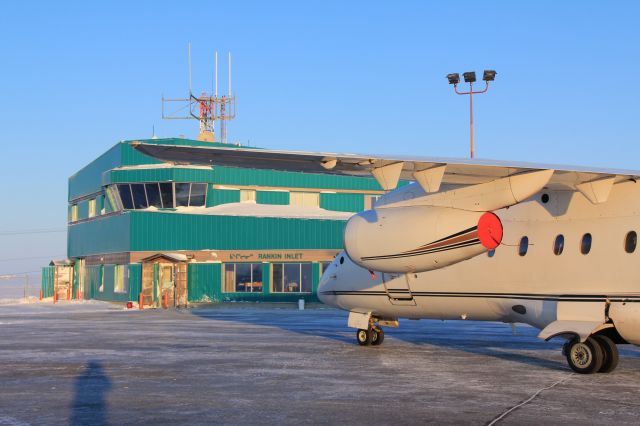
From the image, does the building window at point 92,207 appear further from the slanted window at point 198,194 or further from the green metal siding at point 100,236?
the slanted window at point 198,194

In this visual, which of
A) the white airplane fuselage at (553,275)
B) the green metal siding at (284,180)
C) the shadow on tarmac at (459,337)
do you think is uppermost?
the green metal siding at (284,180)

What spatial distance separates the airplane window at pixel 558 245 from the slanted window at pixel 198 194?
3767cm

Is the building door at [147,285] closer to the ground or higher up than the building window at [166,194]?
closer to the ground

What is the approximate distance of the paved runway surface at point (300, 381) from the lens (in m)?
10.8

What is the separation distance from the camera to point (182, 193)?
5025 cm

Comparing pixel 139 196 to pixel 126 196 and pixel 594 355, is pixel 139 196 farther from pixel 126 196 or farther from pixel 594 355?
pixel 594 355

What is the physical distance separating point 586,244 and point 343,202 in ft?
138

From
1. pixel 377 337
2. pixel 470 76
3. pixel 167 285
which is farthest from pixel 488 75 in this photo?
pixel 167 285

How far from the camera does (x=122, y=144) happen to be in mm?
50969

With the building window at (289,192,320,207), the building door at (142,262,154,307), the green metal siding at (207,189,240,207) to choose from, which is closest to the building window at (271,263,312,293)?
the green metal siding at (207,189,240,207)

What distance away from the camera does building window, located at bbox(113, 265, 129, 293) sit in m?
50.2

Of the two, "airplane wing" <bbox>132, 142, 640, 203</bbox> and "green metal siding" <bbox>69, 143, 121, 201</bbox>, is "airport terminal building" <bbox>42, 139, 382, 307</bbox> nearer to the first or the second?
"green metal siding" <bbox>69, 143, 121, 201</bbox>

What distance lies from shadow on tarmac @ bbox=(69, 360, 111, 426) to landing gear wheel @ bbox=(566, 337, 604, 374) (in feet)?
28.1

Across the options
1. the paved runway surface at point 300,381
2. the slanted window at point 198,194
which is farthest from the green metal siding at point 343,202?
the paved runway surface at point 300,381
